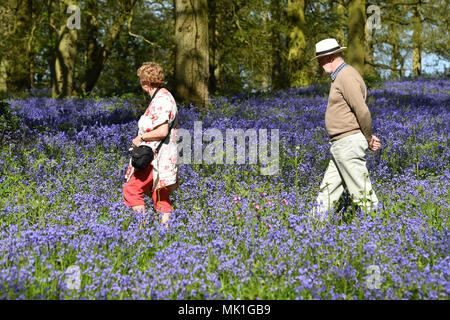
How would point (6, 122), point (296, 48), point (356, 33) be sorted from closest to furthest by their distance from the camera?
point (6, 122)
point (356, 33)
point (296, 48)

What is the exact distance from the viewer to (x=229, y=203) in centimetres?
561

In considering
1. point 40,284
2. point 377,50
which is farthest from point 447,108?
point 377,50

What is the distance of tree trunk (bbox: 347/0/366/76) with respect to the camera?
15.1 meters

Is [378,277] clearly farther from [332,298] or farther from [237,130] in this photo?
[237,130]

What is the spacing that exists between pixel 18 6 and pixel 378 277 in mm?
22062

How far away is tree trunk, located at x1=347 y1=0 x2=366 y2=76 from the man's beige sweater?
10423 millimetres

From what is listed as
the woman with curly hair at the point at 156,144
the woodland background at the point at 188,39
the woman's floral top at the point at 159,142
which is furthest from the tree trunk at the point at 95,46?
the woman's floral top at the point at 159,142

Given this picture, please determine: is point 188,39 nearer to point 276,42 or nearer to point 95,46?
point 95,46

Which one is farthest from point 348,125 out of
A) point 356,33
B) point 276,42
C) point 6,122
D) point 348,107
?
point 276,42

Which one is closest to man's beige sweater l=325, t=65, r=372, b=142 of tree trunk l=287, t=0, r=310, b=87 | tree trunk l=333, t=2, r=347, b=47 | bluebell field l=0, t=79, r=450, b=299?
bluebell field l=0, t=79, r=450, b=299

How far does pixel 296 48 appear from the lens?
17.8 m

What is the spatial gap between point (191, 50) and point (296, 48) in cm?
749

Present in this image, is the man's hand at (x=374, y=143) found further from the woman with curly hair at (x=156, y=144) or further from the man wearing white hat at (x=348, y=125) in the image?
the woman with curly hair at (x=156, y=144)
